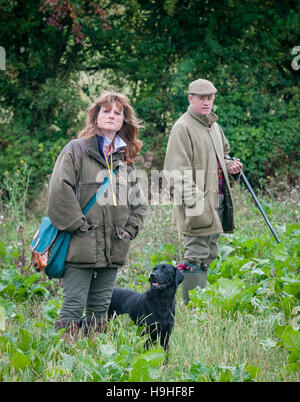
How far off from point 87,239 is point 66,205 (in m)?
0.29

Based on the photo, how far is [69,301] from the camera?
160 inches

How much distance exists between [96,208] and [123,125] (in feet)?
2.51

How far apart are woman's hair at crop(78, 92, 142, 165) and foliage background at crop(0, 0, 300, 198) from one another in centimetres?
619

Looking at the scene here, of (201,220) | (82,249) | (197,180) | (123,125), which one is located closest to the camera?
(82,249)

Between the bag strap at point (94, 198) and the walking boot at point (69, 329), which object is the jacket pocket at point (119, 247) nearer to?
the bag strap at point (94, 198)

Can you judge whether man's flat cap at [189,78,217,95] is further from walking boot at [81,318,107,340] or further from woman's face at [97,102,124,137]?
Answer: walking boot at [81,318,107,340]

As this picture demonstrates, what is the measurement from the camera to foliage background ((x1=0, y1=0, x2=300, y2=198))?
1050cm

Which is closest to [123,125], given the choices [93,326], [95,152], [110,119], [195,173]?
[110,119]

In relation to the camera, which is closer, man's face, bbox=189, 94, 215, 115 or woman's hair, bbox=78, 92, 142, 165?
woman's hair, bbox=78, 92, 142, 165

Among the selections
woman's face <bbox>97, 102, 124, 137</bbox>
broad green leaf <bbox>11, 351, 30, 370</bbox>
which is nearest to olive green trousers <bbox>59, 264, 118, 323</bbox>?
broad green leaf <bbox>11, 351, 30, 370</bbox>

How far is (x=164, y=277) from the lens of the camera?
14.1 feet

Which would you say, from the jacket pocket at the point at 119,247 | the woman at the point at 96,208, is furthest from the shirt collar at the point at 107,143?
the jacket pocket at the point at 119,247

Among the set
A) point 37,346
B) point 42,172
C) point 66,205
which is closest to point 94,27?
point 42,172

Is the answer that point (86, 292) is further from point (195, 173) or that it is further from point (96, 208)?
point (195, 173)
